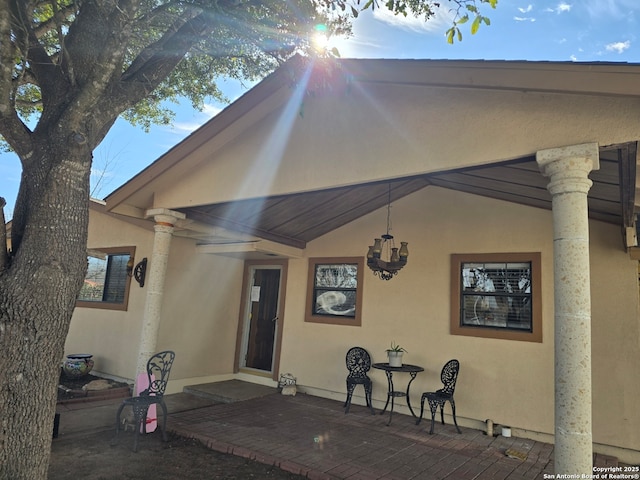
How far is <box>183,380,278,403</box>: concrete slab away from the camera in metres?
6.23

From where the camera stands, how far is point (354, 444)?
4457 mm

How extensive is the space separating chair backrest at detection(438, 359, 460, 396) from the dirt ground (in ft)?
7.99

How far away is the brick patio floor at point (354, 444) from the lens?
3.82 m

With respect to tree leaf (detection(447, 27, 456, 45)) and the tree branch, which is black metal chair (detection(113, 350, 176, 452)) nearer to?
the tree branch

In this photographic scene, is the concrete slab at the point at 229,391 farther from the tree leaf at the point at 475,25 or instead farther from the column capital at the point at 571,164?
the tree leaf at the point at 475,25

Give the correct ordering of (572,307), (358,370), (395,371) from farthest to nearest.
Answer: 1. (358,370)
2. (395,371)
3. (572,307)

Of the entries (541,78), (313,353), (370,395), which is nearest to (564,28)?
(541,78)

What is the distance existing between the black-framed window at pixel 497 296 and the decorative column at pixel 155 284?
3953 mm

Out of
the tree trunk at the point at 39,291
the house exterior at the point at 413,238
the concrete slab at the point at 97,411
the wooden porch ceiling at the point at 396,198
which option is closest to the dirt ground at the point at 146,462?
the concrete slab at the point at 97,411

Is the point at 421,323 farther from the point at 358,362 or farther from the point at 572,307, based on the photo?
the point at 572,307

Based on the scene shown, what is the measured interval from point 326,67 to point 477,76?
126cm

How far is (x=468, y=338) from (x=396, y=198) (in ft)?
7.65

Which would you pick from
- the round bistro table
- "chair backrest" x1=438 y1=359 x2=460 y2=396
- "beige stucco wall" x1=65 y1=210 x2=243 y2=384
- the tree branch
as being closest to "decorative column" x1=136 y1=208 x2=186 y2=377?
"beige stucco wall" x1=65 y1=210 x2=243 y2=384

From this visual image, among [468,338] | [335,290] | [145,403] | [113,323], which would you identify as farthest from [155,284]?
[468,338]
